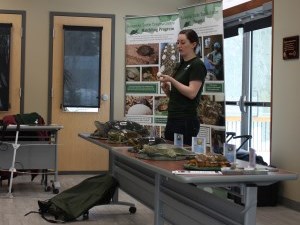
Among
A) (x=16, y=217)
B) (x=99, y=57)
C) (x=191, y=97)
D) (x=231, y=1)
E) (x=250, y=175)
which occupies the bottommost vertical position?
(x=16, y=217)

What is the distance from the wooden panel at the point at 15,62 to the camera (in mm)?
7145

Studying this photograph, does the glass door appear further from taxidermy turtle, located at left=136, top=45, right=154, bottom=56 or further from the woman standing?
the woman standing

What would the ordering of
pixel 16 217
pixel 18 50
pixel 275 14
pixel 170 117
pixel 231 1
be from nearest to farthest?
pixel 170 117, pixel 16 217, pixel 275 14, pixel 231 1, pixel 18 50

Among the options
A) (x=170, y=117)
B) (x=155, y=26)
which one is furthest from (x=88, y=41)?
(x=170, y=117)

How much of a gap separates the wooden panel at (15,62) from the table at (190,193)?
3.16 metres

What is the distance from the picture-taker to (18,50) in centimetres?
718

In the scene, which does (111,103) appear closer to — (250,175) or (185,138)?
(185,138)

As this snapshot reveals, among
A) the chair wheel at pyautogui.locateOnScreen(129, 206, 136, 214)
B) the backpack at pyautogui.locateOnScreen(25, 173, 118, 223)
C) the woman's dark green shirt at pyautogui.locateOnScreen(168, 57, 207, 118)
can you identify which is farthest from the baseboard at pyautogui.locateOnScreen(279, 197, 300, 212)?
the woman's dark green shirt at pyautogui.locateOnScreen(168, 57, 207, 118)

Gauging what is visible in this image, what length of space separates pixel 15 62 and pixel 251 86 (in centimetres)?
306

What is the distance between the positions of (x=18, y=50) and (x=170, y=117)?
3.74 metres

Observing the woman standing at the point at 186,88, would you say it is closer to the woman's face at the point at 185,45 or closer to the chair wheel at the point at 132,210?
the woman's face at the point at 185,45

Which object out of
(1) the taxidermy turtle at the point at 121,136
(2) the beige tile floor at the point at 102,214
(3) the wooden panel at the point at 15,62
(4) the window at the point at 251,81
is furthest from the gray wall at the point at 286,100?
(3) the wooden panel at the point at 15,62

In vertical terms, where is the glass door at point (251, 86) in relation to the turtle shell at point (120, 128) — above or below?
above

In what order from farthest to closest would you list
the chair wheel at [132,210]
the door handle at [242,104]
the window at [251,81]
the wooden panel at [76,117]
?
the wooden panel at [76,117] → the door handle at [242,104] → the window at [251,81] → the chair wheel at [132,210]
